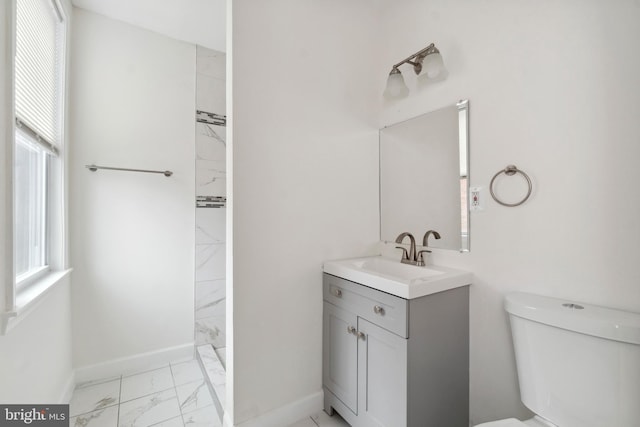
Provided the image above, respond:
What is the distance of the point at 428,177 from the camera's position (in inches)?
63.1

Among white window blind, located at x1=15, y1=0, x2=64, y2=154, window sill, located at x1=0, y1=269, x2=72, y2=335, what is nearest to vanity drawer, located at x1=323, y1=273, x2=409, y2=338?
window sill, located at x1=0, y1=269, x2=72, y2=335

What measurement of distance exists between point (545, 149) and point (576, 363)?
81cm

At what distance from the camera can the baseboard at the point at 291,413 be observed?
140cm

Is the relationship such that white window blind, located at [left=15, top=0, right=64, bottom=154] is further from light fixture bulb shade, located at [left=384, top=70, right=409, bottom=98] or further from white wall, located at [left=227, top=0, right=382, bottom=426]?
light fixture bulb shade, located at [left=384, top=70, right=409, bottom=98]

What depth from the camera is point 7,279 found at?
97cm

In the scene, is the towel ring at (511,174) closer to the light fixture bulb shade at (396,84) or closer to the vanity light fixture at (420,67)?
the vanity light fixture at (420,67)

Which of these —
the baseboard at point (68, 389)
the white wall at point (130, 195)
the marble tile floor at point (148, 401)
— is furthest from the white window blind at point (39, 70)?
the marble tile floor at point (148, 401)

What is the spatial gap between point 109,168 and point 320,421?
2.17m

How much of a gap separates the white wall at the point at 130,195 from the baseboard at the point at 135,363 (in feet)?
0.04

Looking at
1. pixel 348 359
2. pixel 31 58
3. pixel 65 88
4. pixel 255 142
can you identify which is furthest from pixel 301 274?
pixel 65 88

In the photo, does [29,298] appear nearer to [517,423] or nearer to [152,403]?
[152,403]

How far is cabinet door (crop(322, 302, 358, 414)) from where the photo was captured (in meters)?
1.39

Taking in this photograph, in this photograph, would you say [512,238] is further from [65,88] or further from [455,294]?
[65,88]

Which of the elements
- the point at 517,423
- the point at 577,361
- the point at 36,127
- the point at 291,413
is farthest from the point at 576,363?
the point at 36,127
